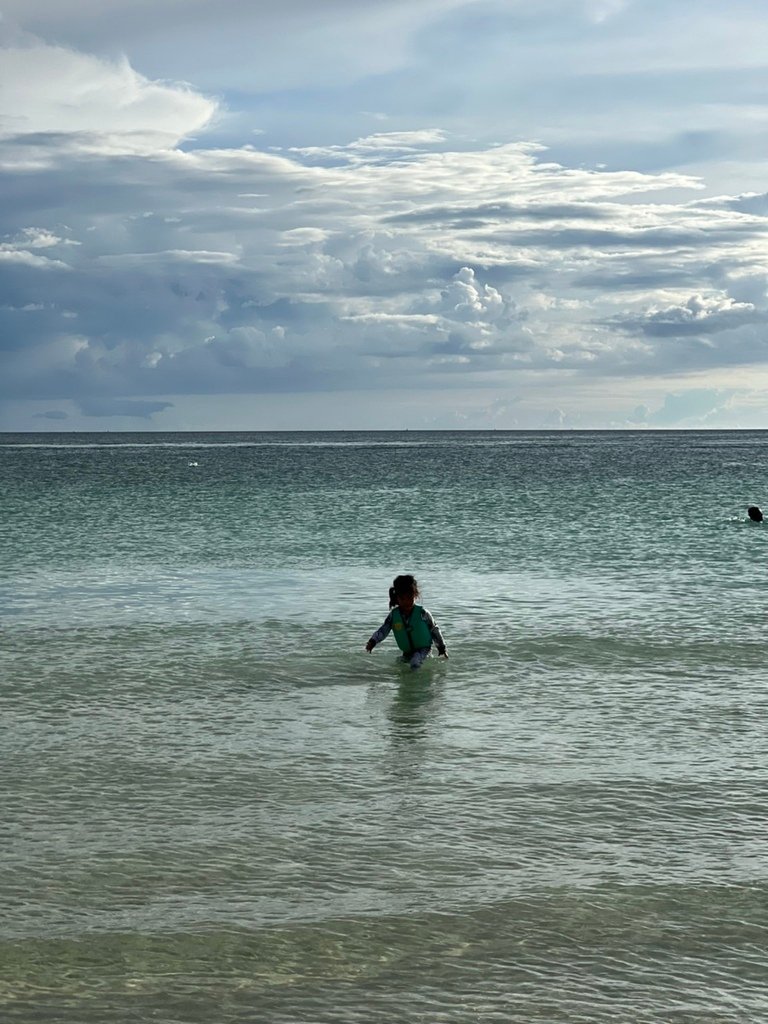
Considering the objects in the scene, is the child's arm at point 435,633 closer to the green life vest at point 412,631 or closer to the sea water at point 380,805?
the green life vest at point 412,631

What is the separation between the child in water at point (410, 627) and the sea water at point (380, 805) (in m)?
0.40

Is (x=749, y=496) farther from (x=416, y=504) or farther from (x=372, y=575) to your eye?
(x=372, y=575)

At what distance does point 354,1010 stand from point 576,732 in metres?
6.65

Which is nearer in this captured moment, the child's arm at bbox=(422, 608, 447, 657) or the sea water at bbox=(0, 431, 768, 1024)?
the sea water at bbox=(0, 431, 768, 1024)

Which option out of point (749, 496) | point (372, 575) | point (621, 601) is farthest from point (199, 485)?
point (621, 601)

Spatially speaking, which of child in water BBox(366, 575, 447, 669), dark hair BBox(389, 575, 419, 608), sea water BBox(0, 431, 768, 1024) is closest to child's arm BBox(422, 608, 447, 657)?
child in water BBox(366, 575, 447, 669)

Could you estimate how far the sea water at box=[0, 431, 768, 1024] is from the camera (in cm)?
723

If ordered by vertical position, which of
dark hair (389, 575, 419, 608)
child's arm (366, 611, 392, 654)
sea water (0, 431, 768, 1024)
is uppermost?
dark hair (389, 575, 419, 608)

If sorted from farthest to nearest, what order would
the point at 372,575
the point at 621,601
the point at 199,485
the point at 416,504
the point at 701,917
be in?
the point at 199,485 < the point at 416,504 < the point at 372,575 < the point at 621,601 < the point at 701,917

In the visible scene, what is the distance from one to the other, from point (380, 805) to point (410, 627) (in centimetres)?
646

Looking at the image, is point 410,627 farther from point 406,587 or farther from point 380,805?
point 380,805

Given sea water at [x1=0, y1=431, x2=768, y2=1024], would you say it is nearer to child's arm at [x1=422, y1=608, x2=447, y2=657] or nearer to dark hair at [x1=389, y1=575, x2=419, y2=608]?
child's arm at [x1=422, y1=608, x2=447, y2=657]

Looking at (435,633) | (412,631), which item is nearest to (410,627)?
(412,631)

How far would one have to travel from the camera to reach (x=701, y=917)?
8.07 meters
